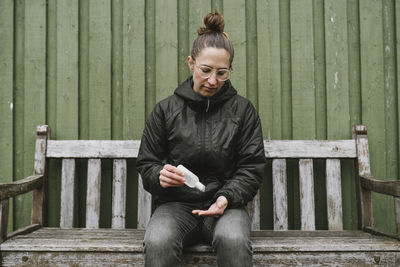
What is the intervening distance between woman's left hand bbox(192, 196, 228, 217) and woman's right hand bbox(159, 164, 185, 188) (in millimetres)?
170

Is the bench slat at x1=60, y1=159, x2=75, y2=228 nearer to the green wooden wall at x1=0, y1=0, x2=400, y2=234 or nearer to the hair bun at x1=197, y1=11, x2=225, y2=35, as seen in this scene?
the green wooden wall at x1=0, y1=0, x2=400, y2=234

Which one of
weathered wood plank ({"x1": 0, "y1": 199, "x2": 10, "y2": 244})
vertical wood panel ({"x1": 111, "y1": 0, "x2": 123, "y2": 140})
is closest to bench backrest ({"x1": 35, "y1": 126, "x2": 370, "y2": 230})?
vertical wood panel ({"x1": 111, "y1": 0, "x2": 123, "y2": 140})

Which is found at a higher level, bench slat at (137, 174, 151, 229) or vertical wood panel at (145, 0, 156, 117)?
vertical wood panel at (145, 0, 156, 117)

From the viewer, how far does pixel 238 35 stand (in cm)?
277

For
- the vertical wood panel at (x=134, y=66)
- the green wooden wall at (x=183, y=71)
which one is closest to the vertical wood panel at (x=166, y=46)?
the green wooden wall at (x=183, y=71)

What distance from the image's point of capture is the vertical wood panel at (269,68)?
2.78m

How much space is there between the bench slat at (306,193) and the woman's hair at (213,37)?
3.22 feet

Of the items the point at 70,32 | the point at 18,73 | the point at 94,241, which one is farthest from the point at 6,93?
the point at 94,241

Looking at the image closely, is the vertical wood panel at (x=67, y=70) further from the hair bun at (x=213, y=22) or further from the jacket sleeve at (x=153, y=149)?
the hair bun at (x=213, y=22)

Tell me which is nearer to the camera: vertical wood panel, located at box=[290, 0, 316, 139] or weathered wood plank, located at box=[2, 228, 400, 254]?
weathered wood plank, located at box=[2, 228, 400, 254]

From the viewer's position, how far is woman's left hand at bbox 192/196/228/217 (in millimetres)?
1836

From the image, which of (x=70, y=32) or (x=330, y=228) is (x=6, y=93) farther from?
(x=330, y=228)

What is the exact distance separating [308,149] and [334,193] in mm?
355

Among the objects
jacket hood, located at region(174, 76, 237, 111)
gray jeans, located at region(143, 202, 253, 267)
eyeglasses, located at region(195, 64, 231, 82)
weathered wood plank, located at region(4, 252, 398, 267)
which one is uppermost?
eyeglasses, located at region(195, 64, 231, 82)
